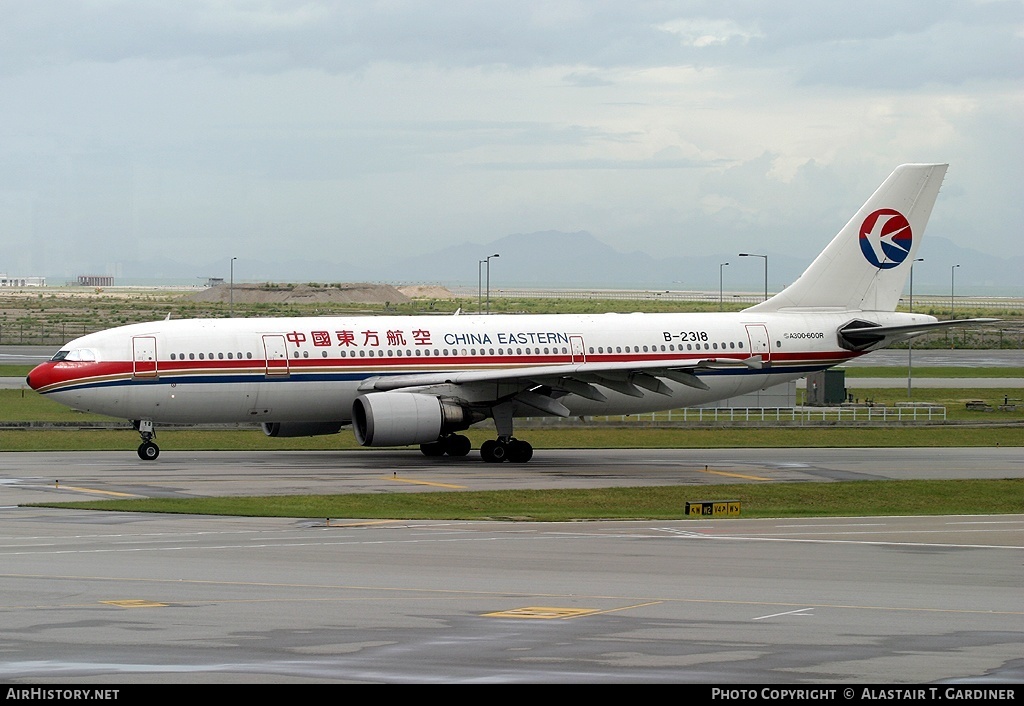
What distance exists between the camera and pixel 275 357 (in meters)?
46.6

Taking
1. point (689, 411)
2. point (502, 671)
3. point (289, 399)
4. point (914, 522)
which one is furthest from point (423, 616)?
point (689, 411)

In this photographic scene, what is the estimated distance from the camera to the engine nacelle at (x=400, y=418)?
44781mm

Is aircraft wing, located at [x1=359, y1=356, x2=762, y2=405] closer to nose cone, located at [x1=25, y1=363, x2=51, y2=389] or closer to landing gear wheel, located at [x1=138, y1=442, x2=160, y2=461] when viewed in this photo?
landing gear wheel, located at [x1=138, y1=442, x2=160, y2=461]

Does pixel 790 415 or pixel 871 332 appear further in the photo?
pixel 790 415

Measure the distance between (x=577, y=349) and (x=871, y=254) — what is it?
12828 mm

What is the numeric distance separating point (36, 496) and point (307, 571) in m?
14.4

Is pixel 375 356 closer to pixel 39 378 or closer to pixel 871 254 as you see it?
pixel 39 378

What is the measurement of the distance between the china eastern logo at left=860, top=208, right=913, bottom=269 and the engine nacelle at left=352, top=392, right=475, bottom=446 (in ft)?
61.3

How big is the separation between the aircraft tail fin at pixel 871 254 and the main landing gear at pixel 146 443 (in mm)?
23206

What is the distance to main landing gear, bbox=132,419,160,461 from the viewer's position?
1813 inches

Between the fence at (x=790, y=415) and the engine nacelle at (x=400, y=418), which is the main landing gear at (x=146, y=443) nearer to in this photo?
the engine nacelle at (x=400, y=418)

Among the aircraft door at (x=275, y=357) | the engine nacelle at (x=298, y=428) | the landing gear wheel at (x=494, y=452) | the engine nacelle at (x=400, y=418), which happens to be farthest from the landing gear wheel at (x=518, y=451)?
the aircraft door at (x=275, y=357)

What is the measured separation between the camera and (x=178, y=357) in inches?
1806

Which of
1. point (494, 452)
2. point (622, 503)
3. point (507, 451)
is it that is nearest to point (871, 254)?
point (507, 451)
